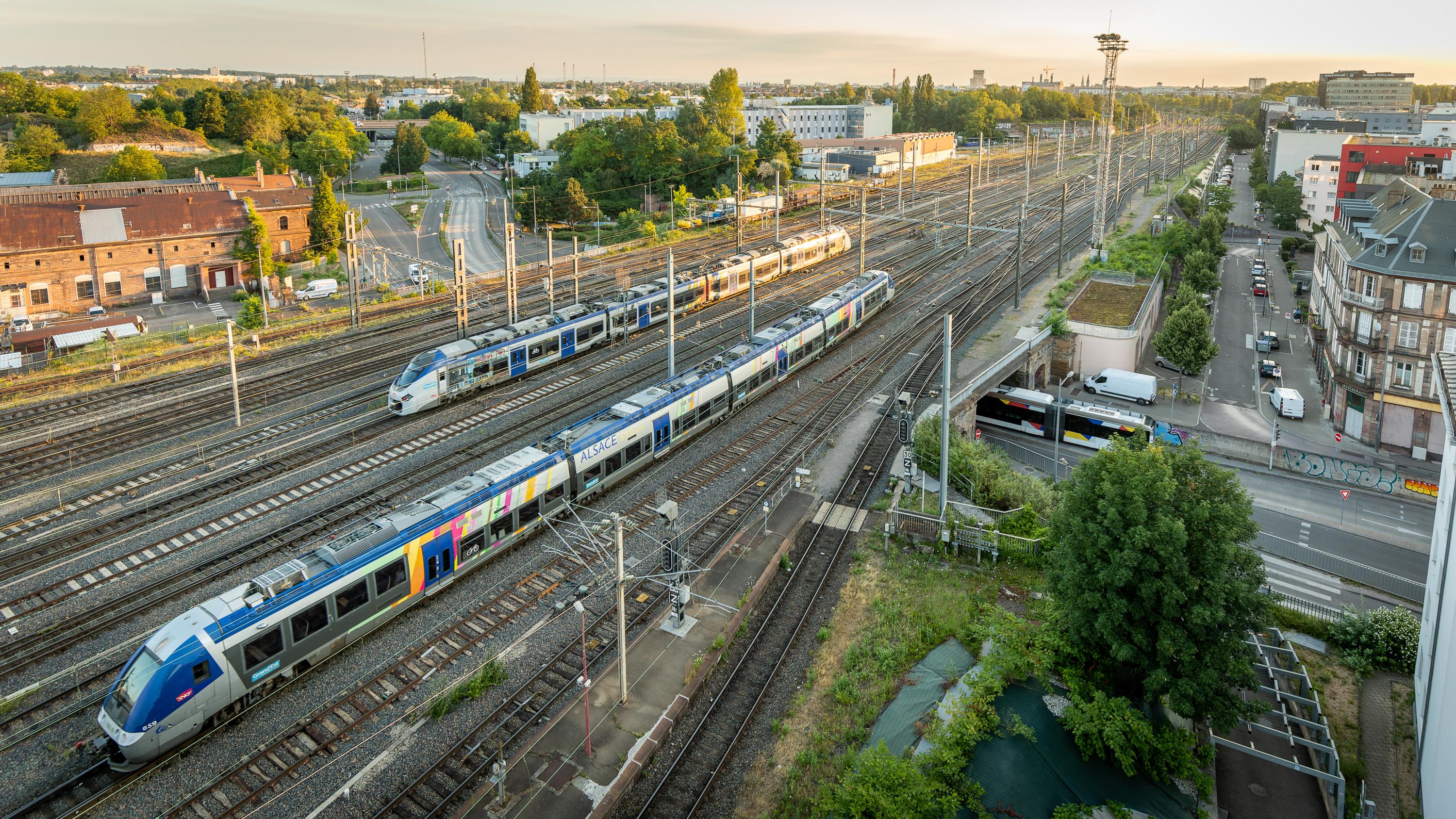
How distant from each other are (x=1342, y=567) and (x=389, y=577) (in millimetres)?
27507

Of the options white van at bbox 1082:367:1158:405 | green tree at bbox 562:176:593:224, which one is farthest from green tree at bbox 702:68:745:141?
white van at bbox 1082:367:1158:405

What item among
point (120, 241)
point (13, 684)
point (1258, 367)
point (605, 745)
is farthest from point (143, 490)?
point (1258, 367)

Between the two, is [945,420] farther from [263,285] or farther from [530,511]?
[263,285]

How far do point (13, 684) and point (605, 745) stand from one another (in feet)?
41.7

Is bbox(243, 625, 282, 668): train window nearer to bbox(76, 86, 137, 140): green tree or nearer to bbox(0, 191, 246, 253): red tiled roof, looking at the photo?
bbox(0, 191, 246, 253): red tiled roof

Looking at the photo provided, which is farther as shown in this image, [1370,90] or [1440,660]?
[1370,90]

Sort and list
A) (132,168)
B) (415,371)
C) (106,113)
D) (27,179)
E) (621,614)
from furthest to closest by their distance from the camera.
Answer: (106,113) → (132,168) → (27,179) → (415,371) → (621,614)

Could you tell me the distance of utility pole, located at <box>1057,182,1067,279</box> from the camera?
51.1m

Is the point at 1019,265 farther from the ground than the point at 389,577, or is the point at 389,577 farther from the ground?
the point at 1019,265

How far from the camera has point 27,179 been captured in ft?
254

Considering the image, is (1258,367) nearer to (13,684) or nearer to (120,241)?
(13,684)

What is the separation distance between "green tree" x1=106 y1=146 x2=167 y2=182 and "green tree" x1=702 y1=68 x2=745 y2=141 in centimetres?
5540

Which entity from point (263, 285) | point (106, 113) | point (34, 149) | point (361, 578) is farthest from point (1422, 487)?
point (106, 113)

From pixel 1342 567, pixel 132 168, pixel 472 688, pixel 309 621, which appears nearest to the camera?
pixel 309 621
